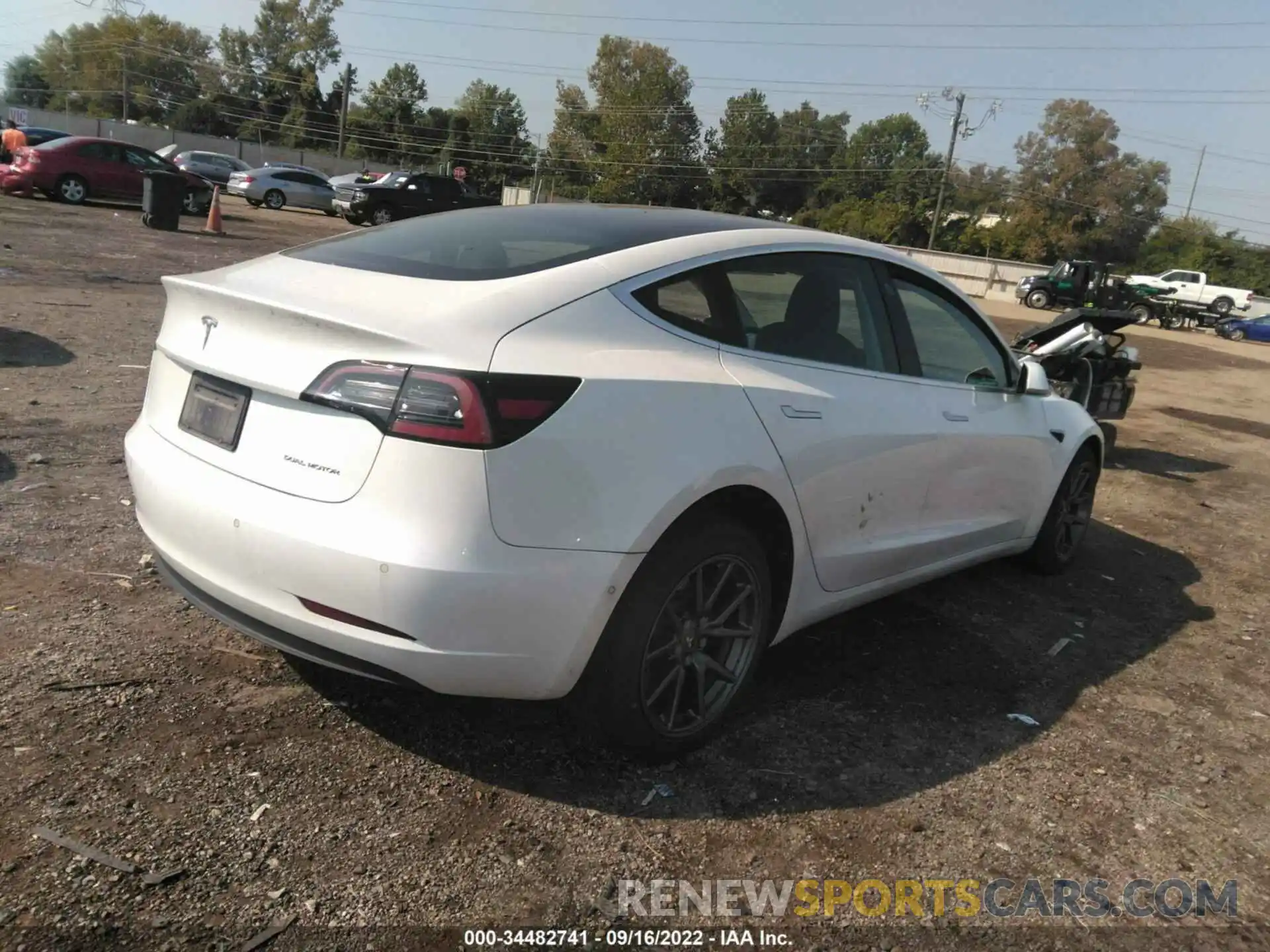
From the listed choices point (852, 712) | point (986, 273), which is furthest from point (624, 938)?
point (986, 273)

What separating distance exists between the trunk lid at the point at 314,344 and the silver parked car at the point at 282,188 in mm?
31642

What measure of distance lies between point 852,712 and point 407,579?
73.4 inches

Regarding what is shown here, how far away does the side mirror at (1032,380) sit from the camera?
4.64 metres

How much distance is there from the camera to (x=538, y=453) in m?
2.47

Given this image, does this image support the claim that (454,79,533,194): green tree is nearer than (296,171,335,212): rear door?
No

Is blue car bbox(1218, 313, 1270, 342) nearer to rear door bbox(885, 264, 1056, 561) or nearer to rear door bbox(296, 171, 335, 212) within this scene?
rear door bbox(296, 171, 335, 212)

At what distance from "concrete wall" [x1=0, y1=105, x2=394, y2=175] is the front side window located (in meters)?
66.1

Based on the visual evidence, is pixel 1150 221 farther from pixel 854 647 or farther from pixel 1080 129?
pixel 854 647

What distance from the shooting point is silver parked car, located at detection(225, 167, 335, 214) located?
31.5 m

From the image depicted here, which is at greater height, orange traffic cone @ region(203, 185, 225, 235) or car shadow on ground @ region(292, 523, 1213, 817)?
orange traffic cone @ region(203, 185, 225, 235)

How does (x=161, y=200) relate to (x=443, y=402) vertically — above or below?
above

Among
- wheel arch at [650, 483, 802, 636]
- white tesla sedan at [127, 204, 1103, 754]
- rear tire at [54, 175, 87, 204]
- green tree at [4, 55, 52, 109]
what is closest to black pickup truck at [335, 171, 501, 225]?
rear tire at [54, 175, 87, 204]

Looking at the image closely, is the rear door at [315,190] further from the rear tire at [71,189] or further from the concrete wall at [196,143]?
the concrete wall at [196,143]

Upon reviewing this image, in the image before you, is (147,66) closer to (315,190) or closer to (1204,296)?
(315,190)
